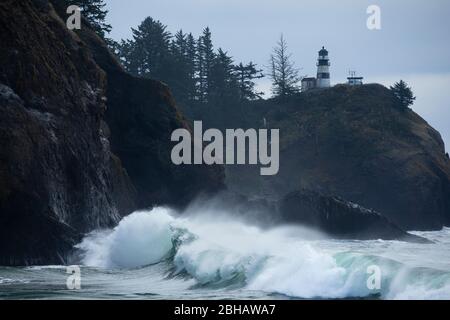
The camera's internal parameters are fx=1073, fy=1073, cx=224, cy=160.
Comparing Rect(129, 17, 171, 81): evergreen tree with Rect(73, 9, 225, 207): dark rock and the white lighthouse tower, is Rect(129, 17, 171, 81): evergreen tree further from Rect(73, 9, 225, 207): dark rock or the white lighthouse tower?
Rect(73, 9, 225, 207): dark rock

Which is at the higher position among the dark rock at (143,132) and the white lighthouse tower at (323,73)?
the white lighthouse tower at (323,73)

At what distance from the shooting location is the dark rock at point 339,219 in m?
50.2

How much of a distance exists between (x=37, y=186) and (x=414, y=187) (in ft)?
121

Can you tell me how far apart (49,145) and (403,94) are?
49069mm

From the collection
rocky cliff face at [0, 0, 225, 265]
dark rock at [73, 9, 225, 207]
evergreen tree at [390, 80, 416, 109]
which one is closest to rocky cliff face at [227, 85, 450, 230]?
evergreen tree at [390, 80, 416, 109]

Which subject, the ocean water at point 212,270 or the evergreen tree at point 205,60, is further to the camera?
the evergreen tree at point 205,60

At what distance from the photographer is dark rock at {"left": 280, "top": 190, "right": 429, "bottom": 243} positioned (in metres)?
50.2

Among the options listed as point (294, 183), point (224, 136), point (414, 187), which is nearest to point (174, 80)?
point (224, 136)

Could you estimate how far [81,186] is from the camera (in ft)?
115

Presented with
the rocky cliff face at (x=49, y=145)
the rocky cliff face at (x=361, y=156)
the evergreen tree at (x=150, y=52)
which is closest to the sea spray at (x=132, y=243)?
the rocky cliff face at (x=49, y=145)

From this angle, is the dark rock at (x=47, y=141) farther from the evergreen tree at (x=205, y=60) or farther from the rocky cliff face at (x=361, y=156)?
the evergreen tree at (x=205, y=60)

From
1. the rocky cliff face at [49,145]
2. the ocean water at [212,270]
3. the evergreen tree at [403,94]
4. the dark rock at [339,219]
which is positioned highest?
the evergreen tree at [403,94]

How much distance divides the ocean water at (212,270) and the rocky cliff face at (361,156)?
86.3ft
